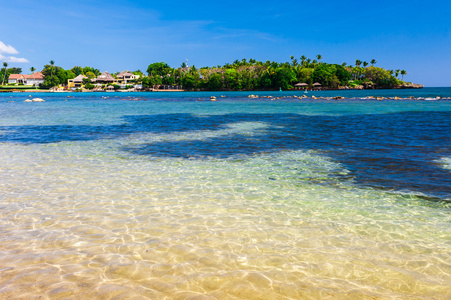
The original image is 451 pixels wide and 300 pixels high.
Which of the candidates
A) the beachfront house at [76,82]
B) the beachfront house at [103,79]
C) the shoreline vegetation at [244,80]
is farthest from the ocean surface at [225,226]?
the beachfront house at [76,82]

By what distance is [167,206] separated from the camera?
754 centimetres

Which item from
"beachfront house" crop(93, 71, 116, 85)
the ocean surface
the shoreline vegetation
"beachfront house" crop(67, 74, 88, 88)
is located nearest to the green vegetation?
the shoreline vegetation

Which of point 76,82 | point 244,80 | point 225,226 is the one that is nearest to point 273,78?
point 244,80

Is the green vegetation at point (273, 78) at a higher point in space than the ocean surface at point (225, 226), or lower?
higher

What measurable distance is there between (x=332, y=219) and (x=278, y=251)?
6.76 ft

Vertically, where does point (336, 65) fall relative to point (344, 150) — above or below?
above

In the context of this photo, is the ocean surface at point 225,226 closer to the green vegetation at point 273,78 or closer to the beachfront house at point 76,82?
the green vegetation at point 273,78

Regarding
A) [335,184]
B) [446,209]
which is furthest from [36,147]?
[446,209]

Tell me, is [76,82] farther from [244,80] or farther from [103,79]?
[244,80]

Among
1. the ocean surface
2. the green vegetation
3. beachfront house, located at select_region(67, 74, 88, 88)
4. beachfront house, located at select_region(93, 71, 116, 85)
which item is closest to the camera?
the ocean surface

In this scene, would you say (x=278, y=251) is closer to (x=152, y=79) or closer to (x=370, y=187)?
(x=370, y=187)

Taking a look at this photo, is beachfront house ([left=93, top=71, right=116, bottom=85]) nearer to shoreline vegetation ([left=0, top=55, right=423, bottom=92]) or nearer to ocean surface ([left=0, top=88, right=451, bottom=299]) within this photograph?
shoreline vegetation ([left=0, top=55, right=423, bottom=92])

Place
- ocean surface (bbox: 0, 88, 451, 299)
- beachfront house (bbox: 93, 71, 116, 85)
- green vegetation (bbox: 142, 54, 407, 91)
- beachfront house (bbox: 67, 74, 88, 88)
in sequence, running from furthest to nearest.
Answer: beachfront house (bbox: 67, 74, 88, 88) → beachfront house (bbox: 93, 71, 116, 85) → green vegetation (bbox: 142, 54, 407, 91) → ocean surface (bbox: 0, 88, 451, 299)

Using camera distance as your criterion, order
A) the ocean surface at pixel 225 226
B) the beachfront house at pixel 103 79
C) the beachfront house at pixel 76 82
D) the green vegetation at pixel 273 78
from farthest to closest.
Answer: the beachfront house at pixel 76 82 → the beachfront house at pixel 103 79 → the green vegetation at pixel 273 78 → the ocean surface at pixel 225 226
